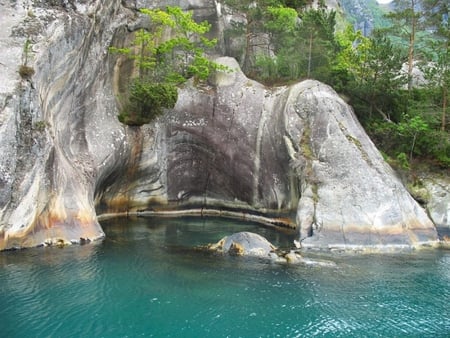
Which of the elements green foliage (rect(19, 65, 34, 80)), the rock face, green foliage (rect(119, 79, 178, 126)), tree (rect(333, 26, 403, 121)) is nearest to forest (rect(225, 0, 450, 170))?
tree (rect(333, 26, 403, 121))

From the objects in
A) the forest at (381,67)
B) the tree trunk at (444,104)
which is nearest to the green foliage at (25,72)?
the forest at (381,67)

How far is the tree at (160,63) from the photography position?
1195 inches

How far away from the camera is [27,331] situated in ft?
41.4

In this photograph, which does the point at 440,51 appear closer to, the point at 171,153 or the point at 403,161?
the point at 403,161

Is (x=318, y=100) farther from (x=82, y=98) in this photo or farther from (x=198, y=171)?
(x=82, y=98)

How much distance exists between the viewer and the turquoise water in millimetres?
13508

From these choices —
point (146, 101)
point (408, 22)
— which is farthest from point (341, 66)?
point (146, 101)

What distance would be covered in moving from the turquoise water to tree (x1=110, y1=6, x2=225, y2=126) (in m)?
11.0

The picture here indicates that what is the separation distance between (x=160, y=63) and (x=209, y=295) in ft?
70.2

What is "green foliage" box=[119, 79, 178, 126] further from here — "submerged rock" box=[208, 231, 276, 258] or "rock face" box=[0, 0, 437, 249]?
"submerged rock" box=[208, 231, 276, 258]

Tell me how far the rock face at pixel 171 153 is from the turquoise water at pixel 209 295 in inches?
100.0

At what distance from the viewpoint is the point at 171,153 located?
33719 millimetres

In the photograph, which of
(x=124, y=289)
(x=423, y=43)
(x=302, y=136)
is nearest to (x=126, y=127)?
(x=302, y=136)

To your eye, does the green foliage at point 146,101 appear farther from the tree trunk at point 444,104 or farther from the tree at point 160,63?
the tree trunk at point 444,104
